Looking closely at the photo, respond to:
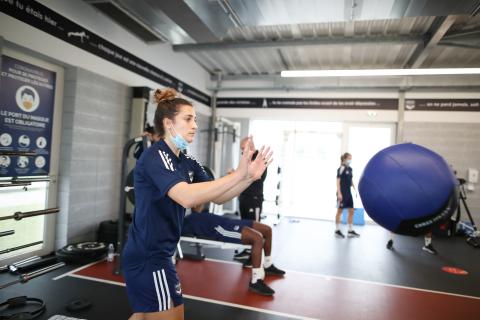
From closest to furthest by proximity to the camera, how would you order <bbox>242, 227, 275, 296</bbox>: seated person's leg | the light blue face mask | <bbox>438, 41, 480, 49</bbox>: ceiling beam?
the light blue face mask → <bbox>242, 227, 275, 296</bbox>: seated person's leg → <bbox>438, 41, 480, 49</bbox>: ceiling beam

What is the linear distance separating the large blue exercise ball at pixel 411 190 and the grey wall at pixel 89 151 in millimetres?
A: 3535

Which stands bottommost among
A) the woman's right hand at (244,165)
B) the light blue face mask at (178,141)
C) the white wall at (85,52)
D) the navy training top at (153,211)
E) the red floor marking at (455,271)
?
the red floor marking at (455,271)

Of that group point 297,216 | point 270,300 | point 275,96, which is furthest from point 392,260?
point 275,96

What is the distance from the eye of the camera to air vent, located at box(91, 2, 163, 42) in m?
4.09

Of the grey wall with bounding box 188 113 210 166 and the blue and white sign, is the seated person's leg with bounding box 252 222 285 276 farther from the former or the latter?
the grey wall with bounding box 188 113 210 166

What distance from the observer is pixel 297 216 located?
7.77 metres

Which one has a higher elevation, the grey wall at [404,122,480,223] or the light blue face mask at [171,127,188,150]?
the grey wall at [404,122,480,223]

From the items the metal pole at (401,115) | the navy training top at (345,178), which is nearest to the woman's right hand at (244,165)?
the navy training top at (345,178)

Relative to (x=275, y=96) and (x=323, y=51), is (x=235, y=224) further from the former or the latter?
(x=275, y=96)

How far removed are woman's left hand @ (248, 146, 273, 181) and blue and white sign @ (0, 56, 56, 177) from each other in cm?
287

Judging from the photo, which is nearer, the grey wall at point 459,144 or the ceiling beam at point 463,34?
the ceiling beam at point 463,34

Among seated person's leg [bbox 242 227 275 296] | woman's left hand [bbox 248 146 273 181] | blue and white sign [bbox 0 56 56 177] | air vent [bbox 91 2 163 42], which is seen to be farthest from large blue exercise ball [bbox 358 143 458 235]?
air vent [bbox 91 2 163 42]

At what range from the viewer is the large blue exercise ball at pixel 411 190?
1.45m

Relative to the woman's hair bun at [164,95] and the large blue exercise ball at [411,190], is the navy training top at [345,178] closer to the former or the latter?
the large blue exercise ball at [411,190]
